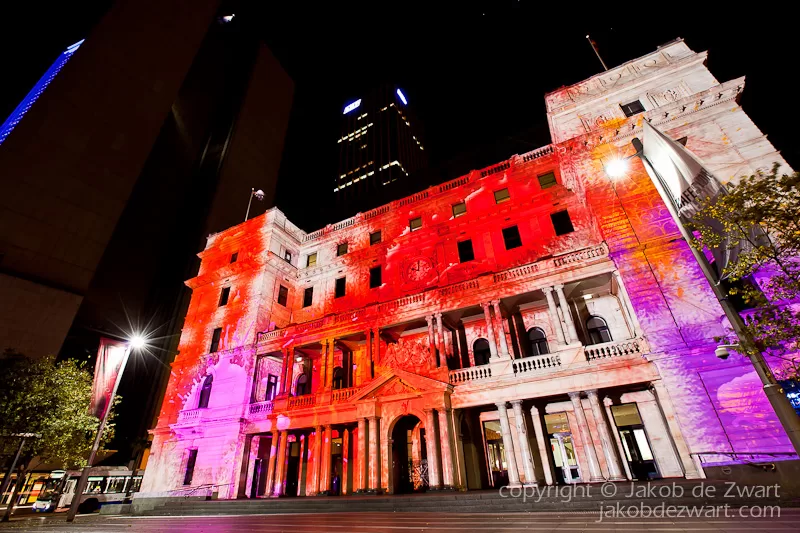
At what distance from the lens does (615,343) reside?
51.7 feet

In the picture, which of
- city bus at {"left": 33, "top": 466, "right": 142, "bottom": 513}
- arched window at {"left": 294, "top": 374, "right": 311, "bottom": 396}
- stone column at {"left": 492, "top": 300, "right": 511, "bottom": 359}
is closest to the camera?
stone column at {"left": 492, "top": 300, "right": 511, "bottom": 359}

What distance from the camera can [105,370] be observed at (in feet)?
64.6

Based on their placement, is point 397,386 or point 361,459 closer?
point 361,459

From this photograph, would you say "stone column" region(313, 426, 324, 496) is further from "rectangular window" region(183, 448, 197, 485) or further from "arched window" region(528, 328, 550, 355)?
"arched window" region(528, 328, 550, 355)

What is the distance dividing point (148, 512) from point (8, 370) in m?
13.4

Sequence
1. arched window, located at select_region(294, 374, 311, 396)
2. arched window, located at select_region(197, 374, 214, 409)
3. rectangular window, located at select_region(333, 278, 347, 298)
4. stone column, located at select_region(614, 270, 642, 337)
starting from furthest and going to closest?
rectangular window, located at select_region(333, 278, 347, 298) < arched window, located at select_region(197, 374, 214, 409) < arched window, located at select_region(294, 374, 311, 396) < stone column, located at select_region(614, 270, 642, 337)

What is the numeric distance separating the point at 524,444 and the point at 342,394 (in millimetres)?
10571

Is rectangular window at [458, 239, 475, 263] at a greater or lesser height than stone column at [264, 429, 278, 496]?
greater

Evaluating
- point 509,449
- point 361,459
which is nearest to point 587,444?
point 509,449

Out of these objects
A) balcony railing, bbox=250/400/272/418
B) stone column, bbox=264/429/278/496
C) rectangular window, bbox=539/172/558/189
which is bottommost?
stone column, bbox=264/429/278/496

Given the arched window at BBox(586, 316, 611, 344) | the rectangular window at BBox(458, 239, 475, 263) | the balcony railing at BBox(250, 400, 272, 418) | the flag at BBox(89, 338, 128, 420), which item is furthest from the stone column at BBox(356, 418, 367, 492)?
the arched window at BBox(586, 316, 611, 344)

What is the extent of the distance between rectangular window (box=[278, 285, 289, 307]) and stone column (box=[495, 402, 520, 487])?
19.9 meters

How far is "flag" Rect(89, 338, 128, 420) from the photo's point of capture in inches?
737

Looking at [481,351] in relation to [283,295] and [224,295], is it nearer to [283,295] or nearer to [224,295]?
[283,295]
